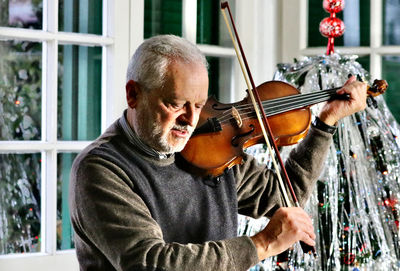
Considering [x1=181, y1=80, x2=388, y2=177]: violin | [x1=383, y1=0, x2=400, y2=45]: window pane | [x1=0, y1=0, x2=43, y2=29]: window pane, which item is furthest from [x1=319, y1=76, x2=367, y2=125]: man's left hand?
[x1=0, y1=0, x2=43, y2=29]: window pane

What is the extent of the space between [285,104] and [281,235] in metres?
0.49

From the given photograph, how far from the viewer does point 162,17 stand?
2707mm

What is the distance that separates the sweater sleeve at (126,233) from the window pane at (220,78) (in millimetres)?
1279

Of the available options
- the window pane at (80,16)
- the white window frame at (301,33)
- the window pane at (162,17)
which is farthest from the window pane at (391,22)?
the window pane at (80,16)

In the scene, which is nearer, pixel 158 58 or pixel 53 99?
pixel 158 58

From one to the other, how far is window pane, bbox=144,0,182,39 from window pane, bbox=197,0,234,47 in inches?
4.4

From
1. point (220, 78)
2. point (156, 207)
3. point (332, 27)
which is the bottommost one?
point (156, 207)

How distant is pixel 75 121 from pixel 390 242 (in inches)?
45.9

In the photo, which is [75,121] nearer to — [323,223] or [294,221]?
[323,223]

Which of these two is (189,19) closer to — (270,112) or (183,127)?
(270,112)

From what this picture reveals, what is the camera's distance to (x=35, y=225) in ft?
7.98

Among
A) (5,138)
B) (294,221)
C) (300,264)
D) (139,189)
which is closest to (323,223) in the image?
(300,264)

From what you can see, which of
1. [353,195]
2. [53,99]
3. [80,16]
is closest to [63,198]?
[53,99]

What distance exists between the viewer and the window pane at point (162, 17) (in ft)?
8.77
